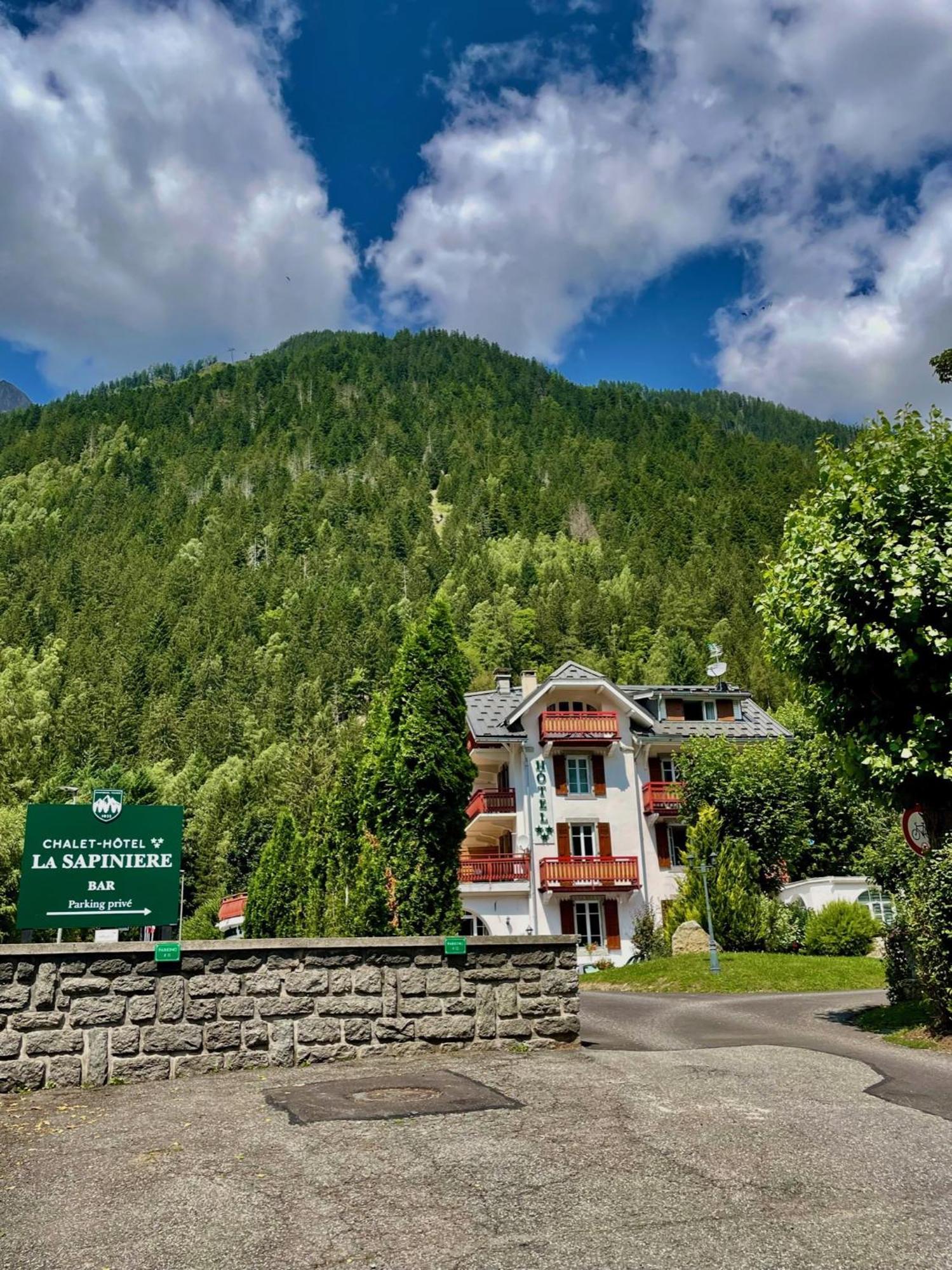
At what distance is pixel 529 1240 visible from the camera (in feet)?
14.8

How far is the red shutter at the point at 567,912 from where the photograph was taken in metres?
39.0

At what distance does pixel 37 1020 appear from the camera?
8844 mm

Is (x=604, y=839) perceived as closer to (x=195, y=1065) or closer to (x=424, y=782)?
(x=424, y=782)

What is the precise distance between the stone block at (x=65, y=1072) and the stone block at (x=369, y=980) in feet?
8.74

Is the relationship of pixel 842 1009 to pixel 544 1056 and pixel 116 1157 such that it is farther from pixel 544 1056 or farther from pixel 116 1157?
pixel 116 1157

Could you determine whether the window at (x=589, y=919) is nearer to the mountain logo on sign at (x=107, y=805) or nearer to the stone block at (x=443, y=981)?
the stone block at (x=443, y=981)

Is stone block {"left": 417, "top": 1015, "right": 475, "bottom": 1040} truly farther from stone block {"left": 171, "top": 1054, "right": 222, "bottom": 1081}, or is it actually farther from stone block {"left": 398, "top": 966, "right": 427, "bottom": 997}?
stone block {"left": 171, "top": 1054, "right": 222, "bottom": 1081}

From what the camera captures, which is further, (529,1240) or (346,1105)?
(346,1105)

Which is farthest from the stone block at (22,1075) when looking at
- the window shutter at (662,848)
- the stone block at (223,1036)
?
the window shutter at (662,848)

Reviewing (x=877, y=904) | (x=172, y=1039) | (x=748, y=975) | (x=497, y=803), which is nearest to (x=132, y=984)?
(x=172, y=1039)

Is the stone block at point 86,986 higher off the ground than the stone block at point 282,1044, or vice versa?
the stone block at point 86,986

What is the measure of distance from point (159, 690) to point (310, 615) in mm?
20684

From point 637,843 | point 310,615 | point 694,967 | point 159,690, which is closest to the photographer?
point 694,967

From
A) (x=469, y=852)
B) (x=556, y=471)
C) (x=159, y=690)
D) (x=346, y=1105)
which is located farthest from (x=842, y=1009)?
(x=556, y=471)
